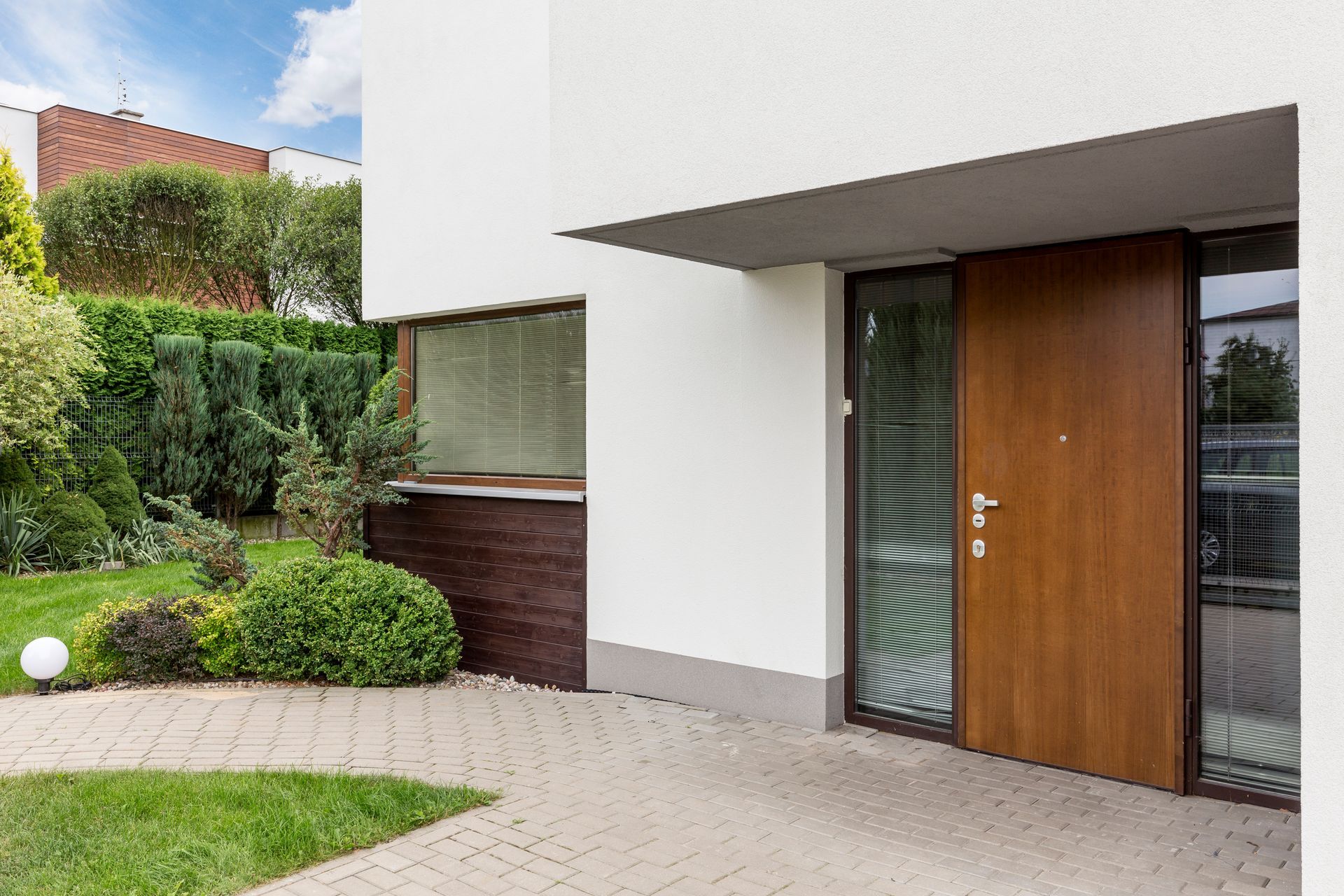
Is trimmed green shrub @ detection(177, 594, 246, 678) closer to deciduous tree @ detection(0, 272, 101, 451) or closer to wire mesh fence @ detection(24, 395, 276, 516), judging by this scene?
deciduous tree @ detection(0, 272, 101, 451)

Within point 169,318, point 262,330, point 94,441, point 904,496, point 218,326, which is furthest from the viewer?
point 262,330

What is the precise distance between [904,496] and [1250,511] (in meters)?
1.72

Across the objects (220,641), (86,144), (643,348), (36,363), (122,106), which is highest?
(122,106)

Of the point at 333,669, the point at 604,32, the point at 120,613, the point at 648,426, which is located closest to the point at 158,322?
the point at 120,613

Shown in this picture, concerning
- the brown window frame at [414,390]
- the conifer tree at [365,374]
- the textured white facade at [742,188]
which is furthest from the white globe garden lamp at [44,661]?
the conifer tree at [365,374]

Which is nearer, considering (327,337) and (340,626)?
(340,626)

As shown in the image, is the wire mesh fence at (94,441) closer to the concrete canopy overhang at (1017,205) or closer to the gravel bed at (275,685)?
the gravel bed at (275,685)

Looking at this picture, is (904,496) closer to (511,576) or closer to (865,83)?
(865,83)

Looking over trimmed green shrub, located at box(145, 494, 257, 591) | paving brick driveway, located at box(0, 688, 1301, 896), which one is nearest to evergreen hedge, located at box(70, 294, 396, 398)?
trimmed green shrub, located at box(145, 494, 257, 591)

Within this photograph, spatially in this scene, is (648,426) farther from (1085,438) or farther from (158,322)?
(158,322)

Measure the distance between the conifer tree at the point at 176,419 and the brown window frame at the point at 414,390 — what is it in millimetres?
6374

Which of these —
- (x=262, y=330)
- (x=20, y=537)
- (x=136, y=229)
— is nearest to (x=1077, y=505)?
(x=20, y=537)

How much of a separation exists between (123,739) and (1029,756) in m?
4.92

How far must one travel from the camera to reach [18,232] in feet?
45.6
